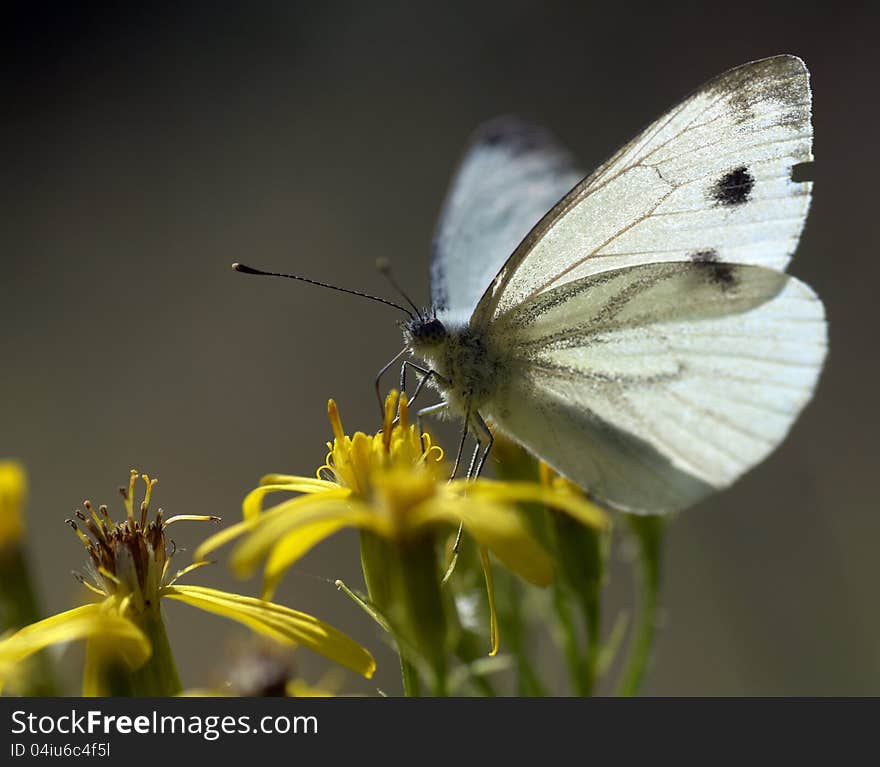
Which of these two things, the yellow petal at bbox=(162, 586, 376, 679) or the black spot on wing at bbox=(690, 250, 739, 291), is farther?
the black spot on wing at bbox=(690, 250, 739, 291)

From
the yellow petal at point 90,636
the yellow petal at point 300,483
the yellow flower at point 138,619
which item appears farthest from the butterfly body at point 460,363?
the yellow petal at point 90,636

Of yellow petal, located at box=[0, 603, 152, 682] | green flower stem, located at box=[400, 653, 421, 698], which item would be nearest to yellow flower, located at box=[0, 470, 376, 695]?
yellow petal, located at box=[0, 603, 152, 682]

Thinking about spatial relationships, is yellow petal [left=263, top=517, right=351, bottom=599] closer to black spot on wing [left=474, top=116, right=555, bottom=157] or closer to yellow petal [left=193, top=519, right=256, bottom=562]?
yellow petal [left=193, top=519, right=256, bottom=562]

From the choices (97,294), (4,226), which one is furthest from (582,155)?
(4,226)

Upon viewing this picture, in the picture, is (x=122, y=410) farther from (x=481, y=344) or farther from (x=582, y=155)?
(x=481, y=344)

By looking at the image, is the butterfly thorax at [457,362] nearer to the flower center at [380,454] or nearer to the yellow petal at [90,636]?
the flower center at [380,454]
